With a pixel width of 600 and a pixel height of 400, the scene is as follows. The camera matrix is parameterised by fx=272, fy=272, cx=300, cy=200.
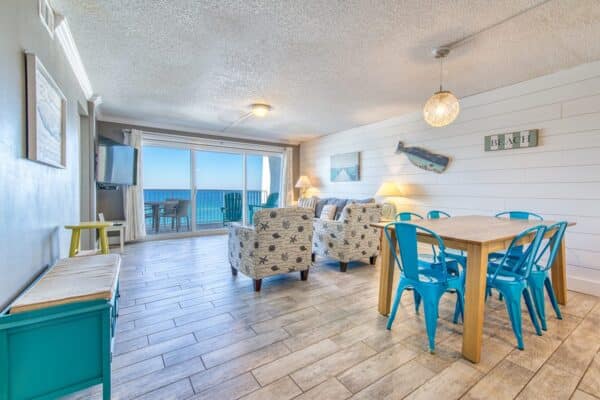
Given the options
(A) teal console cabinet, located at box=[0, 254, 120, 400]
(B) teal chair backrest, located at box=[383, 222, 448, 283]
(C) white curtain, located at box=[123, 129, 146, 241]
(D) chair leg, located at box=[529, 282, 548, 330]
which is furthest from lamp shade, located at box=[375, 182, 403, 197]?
(C) white curtain, located at box=[123, 129, 146, 241]

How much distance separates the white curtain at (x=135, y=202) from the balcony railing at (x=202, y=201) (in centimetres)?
66

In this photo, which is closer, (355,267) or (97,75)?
(97,75)

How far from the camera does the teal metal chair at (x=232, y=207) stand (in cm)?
647

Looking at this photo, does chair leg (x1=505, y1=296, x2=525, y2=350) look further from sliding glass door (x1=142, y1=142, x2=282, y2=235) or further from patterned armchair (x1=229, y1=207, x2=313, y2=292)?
sliding glass door (x1=142, y1=142, x2=282, y2=235)

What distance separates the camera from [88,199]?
3793 millimetres

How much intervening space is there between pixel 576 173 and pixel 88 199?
5.97 metres

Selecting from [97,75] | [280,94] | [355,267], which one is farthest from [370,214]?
[97,75]

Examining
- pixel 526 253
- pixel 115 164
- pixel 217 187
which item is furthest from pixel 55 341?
pixel 217 187

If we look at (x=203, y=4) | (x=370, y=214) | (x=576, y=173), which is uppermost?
(x=203, y=4)

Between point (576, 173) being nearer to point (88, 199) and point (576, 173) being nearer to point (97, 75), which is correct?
point (97, 75)

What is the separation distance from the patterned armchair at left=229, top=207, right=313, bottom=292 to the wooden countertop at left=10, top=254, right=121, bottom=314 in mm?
Answer: 1229

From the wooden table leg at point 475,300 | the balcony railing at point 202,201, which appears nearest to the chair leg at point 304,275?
the wooden table leg at point 475,300

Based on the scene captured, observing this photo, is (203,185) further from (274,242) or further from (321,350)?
(321,350)

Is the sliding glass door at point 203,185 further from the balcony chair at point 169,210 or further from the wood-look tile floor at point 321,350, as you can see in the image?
the wood-look tile floor at point 321,350
